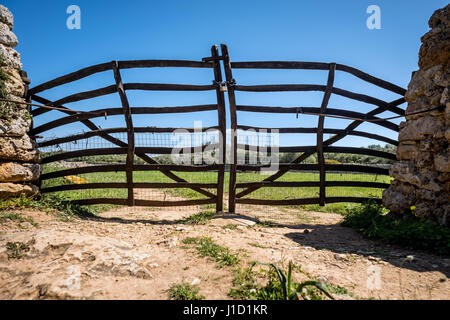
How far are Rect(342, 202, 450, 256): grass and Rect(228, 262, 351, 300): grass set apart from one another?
200 cm

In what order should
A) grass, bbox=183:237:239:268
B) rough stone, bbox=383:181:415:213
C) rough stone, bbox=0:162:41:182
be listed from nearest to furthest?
grass, bbox=183:237:239:268, rough stone, bbox=383:181:415:213, rough stone, bbox=0:162:41:182

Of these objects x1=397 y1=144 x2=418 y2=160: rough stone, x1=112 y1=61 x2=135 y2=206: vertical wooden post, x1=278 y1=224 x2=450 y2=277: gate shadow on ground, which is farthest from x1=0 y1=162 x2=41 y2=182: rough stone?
x1=397 y1=144 x2=418 y2=160: rough stone

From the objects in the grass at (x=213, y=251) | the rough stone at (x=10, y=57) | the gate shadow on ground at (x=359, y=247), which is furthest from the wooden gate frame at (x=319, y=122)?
the rough stone at (x=10, y=57)

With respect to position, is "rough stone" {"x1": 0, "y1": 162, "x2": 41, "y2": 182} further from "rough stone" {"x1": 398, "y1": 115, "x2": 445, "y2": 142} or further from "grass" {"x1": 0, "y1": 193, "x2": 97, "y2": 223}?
"rough stone" {"x1": 398, "y1": 115, "x2": 445, "y2": 142}

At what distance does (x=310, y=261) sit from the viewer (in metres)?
2.91

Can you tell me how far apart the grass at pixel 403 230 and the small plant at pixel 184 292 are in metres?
3.21

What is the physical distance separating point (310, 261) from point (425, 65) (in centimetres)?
437

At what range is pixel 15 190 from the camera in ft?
15.3

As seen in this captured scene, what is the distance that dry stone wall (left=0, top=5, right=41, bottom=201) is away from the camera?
4621 mm

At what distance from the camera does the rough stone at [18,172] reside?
4582 mm

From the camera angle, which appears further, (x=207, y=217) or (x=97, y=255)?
(x=207, y=217)

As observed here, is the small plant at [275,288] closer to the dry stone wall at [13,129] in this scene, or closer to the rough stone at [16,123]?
the dry stone wall at [13,129]
